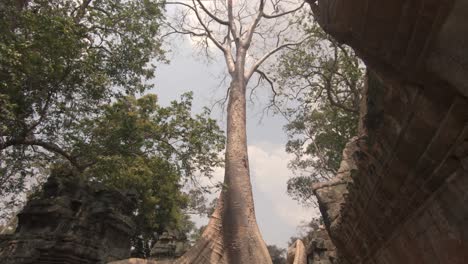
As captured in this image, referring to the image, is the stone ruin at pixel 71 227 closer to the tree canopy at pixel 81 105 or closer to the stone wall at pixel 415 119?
the tree canopy at pixel 81 105

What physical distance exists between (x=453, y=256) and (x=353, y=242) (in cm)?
148

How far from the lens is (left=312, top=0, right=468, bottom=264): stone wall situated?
3.89ft

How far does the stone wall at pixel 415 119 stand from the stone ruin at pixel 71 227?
7.74m

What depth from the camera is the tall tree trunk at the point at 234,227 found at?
21.0 feet

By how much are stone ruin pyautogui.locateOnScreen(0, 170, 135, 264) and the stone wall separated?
7.74 metres

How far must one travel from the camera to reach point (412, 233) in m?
1.82

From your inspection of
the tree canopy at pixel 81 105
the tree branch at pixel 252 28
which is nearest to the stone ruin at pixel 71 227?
the tree canopy at pixel 81 105

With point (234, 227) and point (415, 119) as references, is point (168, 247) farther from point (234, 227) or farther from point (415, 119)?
point (415, 119)

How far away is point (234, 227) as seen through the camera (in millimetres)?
6668

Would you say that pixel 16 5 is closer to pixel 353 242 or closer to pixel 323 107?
pixel 353 242

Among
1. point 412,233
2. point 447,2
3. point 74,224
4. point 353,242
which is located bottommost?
point 412,233

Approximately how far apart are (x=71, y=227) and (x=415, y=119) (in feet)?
28.1

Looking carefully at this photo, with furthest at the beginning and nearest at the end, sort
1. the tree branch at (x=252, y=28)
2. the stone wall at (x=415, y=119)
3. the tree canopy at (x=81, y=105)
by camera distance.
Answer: the tree branch at (x=252, y=28) < the tree canopy at (x=81, y=105) < the stone wall at (x=415, y=119)

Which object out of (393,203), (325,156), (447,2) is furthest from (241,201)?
(325,156)
